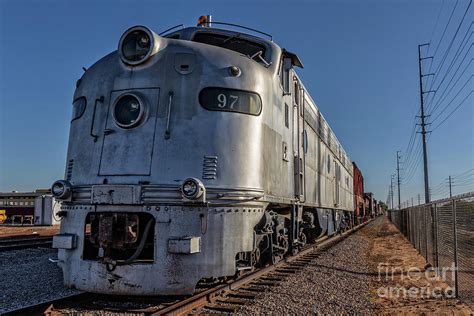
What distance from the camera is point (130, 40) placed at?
6738mm

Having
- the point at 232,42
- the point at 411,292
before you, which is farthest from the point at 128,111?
the point at 411,292

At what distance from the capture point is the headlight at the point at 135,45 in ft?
21.6

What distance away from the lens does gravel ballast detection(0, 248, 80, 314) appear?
253 inches

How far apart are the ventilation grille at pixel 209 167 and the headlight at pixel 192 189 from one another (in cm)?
41

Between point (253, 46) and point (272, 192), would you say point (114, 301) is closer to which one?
point (272, 192)

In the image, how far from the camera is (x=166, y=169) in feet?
20.1

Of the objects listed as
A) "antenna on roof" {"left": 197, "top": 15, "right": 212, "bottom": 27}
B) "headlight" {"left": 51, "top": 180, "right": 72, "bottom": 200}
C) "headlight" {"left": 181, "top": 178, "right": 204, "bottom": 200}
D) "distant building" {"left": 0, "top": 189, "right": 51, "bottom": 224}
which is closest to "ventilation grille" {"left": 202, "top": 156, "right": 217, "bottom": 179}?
"headlight" {"left": 181, "top": 178, "right": 204, "bottom": 200}

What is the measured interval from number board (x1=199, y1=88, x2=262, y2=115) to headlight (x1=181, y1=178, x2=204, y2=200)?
127 centimetres

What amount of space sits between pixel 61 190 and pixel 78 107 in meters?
1.63

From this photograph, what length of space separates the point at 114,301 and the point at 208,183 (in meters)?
2.16

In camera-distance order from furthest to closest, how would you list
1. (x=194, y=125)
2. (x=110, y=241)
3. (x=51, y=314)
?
(x=194, y=125), (x=110, y=241), (x=51, y=314)

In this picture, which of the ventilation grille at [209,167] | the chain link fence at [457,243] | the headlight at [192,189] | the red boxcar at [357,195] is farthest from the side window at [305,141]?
the red boxcar at [357,195]

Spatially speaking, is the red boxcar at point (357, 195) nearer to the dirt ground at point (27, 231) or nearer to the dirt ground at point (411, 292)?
the dirt ground at point (411, 292)

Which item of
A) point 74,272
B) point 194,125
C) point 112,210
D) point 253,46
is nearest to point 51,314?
point 74,272
